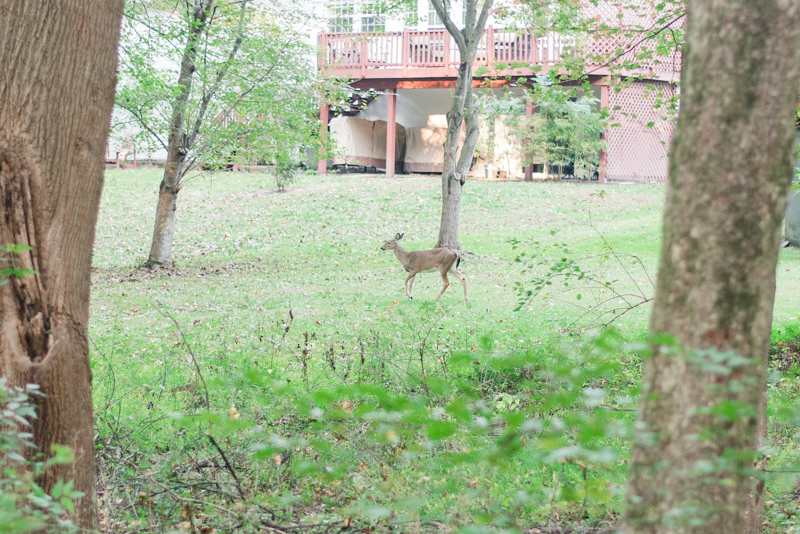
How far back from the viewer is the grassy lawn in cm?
343

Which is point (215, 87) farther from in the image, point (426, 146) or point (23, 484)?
point (426, 146)

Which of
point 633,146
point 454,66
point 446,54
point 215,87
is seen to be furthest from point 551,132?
point 215,87

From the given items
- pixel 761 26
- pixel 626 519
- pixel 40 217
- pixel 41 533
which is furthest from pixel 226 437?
pixel 761 26

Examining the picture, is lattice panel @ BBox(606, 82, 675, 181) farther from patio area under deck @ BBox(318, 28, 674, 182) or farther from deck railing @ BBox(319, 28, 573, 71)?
deck railing @ BBox(319, 28, 573, 71)

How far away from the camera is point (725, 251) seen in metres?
2.07

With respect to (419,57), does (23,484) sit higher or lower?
lower

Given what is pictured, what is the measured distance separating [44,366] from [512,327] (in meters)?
6.59

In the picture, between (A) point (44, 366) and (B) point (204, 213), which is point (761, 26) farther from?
(B) point (204, 213)

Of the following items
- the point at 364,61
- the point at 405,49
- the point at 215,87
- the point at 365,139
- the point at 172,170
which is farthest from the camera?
the point at 365,139

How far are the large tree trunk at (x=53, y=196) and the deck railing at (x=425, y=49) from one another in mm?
22466

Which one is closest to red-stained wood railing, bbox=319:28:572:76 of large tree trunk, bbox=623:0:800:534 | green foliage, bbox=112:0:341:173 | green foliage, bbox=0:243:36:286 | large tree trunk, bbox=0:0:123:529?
green foliage, bbox=112:0:341:173

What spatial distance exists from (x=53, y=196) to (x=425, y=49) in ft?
79.0

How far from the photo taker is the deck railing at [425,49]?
2538cm

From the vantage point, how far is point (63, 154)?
327cm
